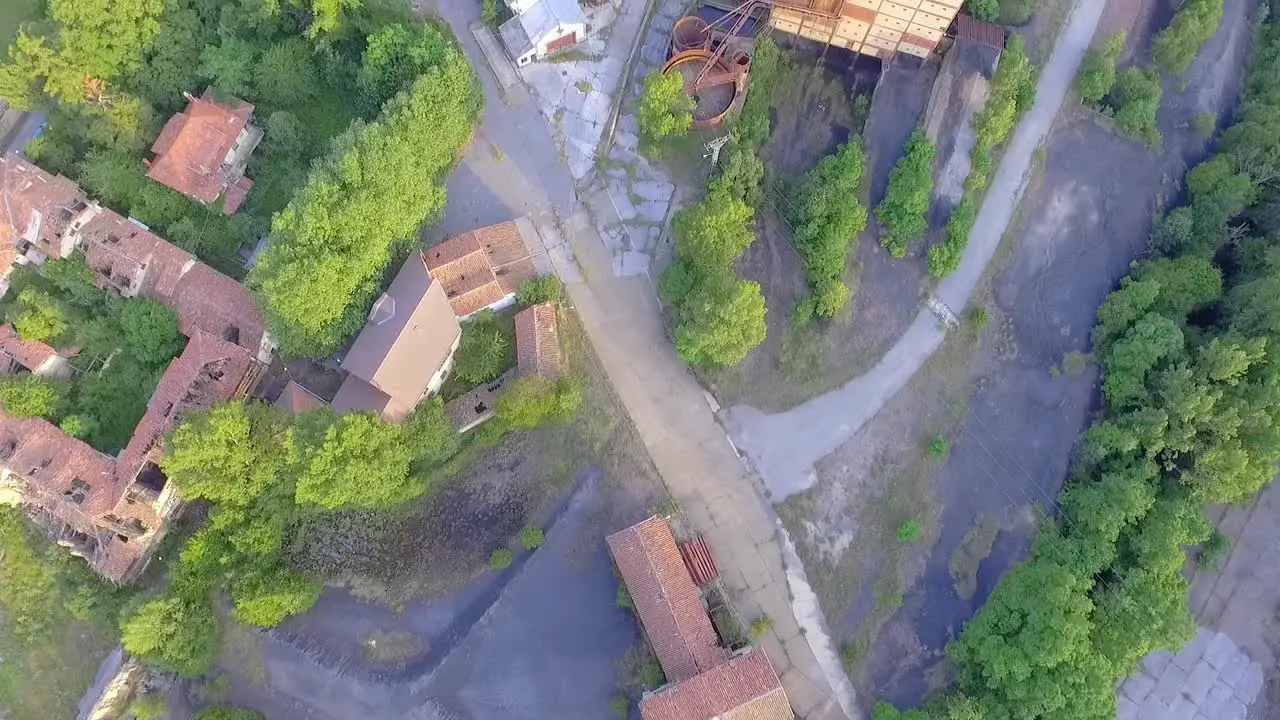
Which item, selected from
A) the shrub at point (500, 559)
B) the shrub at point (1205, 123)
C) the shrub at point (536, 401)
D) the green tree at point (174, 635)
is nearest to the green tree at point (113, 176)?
the green tree at point (174, 635)

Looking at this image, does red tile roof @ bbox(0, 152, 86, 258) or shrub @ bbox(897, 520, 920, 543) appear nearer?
shrub @ bbox(897, 520, 920, 543)

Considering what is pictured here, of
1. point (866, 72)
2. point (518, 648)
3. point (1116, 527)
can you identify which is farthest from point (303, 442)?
point (1116, 527)

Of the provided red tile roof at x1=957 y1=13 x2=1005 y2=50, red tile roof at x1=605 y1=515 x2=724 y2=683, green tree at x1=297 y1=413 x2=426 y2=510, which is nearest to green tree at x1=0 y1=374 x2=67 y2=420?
green tree at x1=297 y1=413 x2=426 y2=510

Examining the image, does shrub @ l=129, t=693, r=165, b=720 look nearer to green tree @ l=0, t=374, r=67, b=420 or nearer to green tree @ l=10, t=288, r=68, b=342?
green tree @ l=0, t=374, r=67, b=420

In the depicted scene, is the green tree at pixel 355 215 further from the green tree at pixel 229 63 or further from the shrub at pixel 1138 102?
the shrub at pixel 1138 102

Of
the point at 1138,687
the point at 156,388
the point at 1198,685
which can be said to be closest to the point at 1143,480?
the point at 1138,687

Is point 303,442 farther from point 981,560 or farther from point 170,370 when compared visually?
point 981,560
